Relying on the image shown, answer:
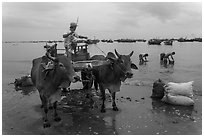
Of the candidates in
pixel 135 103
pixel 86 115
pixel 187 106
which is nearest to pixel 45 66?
pixel 86 115

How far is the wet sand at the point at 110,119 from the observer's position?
18.4 feet

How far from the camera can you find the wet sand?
5.61m

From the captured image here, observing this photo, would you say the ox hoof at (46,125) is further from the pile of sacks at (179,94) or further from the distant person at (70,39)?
the pile of sacks at (179,94)

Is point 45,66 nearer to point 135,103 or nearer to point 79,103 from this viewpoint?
point 79,103

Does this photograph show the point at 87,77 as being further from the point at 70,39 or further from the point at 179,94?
the point at 179,94

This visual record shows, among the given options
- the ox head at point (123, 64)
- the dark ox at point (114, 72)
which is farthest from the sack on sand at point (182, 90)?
the ox head at point (123, 64)

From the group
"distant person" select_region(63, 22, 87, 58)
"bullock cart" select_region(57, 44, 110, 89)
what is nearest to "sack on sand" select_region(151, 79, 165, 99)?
"bullock cart" select_region(57, 44, 110, 89)

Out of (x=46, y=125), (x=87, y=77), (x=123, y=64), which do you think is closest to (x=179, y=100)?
(x=123, y=64)

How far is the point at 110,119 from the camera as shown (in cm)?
632

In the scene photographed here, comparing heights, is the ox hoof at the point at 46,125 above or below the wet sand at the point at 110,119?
above

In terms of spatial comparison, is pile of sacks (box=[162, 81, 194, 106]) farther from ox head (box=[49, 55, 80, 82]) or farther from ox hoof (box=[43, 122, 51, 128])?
ox hoof (box=[43, 122, 51, 128])

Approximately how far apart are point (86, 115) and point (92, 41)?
8.69ft

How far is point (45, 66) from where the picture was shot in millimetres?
5762

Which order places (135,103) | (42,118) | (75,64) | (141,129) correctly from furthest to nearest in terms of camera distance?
(135,103) → (75,64) → (42,118) → (141,129)
